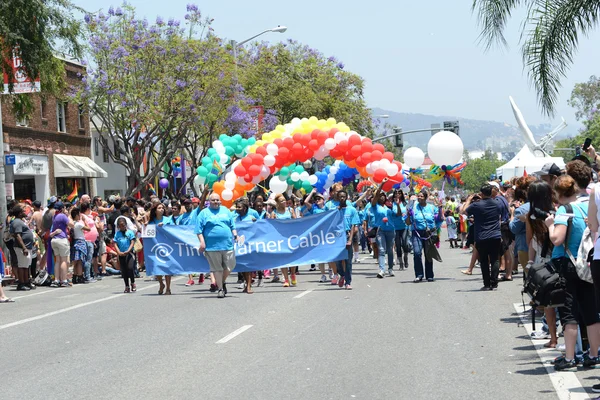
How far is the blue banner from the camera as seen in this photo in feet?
59.4

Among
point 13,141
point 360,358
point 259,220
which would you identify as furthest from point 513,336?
point 13,141

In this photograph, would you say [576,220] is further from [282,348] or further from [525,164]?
[525,164]

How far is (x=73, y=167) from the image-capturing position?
43.0m

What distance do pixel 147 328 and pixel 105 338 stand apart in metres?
0.92

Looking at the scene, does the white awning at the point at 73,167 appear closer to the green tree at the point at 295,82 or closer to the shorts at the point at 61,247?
the green tree at the point at 295,82

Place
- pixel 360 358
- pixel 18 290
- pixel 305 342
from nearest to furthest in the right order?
pixel 360 358 → pixel 305 342 → pixel 18 290

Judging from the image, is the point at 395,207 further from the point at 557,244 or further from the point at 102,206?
the point at 557,244

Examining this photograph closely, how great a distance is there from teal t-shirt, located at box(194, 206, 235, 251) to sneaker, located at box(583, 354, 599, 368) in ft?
27.9

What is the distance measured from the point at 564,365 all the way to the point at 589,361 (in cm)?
24

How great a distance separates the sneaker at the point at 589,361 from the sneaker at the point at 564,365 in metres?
0.10

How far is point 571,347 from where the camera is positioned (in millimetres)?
8484

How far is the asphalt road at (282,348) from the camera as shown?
26.3 feet

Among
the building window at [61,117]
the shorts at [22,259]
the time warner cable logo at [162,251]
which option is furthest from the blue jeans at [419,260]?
the building window at [61,117]

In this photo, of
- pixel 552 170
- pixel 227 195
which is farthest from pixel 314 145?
pixel 552 170
